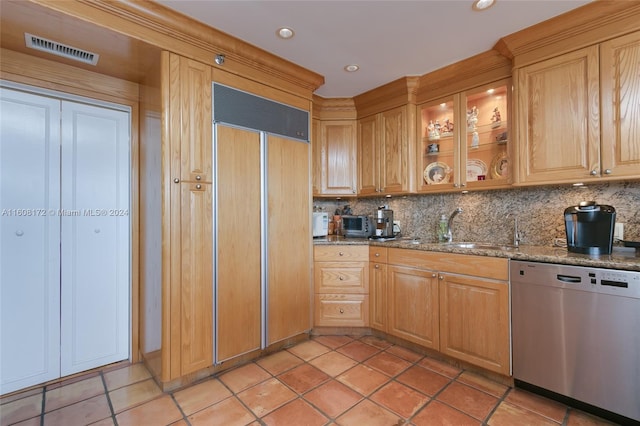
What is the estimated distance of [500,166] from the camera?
2.49m

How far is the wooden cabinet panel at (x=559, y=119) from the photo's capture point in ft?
6.25

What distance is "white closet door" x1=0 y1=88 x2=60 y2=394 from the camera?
1.96 m

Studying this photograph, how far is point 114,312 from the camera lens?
237 centimetres

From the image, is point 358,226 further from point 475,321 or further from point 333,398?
point 333,398

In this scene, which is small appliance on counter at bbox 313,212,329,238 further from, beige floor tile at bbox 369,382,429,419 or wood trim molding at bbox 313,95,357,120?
beige floor tile at bbox 369,382,429,419

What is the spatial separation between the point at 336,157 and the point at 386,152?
59 centimetres

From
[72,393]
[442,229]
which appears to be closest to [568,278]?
[442,229]

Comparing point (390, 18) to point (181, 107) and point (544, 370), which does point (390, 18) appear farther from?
point (544, 370)

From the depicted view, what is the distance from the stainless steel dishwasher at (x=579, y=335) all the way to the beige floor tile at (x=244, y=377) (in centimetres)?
177

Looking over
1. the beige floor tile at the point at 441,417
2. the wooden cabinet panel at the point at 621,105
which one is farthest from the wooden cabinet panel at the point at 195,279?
the wooden cabinet panel at the point at 621,105

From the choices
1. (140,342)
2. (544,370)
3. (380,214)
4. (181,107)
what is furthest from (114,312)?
(544,370)

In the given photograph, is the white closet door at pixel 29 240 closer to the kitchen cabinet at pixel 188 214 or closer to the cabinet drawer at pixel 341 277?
the kitchen cabinet at pixel 188 214

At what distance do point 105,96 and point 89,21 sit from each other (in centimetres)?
78

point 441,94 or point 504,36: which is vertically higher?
point 504,36
